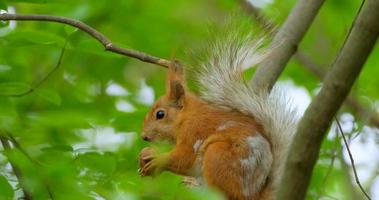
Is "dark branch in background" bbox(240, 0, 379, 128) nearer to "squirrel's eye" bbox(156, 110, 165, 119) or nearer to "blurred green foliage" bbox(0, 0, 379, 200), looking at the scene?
"blurred green foliage" bbox(0, 0, 379, 200)

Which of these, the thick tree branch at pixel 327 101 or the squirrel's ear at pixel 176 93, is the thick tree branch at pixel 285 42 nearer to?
the squirrel's ear at pixel 176 93

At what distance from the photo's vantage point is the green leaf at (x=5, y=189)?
103 inches

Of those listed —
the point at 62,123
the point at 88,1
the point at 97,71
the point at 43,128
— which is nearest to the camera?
the point at 62,123

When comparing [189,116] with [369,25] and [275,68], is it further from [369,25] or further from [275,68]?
[369,25]

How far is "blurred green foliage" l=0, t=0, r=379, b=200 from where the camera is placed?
8.52ft

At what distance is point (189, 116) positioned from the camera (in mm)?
3387

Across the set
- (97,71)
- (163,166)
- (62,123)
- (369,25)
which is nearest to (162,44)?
(97,71)

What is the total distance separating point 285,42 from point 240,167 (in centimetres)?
75

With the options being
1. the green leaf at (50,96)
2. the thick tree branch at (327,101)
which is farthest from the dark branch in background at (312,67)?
the thick tree branch at (327,101)

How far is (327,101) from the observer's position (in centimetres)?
207

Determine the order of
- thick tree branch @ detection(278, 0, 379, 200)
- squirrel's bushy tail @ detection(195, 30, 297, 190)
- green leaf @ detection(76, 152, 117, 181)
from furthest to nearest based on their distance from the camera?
squirrel's bushy tail @ detection(195, 30, 297, 190)
green leaf @ detection(76, 152, 117, 181)
thick tree branch @ detection(278, 0, 379, 200)

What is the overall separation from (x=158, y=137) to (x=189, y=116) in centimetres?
18

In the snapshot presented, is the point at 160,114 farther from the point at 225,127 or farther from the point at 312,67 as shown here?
the point at 312,67

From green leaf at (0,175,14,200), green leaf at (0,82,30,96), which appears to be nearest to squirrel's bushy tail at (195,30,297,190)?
green leaf at (0,82,30,96)
